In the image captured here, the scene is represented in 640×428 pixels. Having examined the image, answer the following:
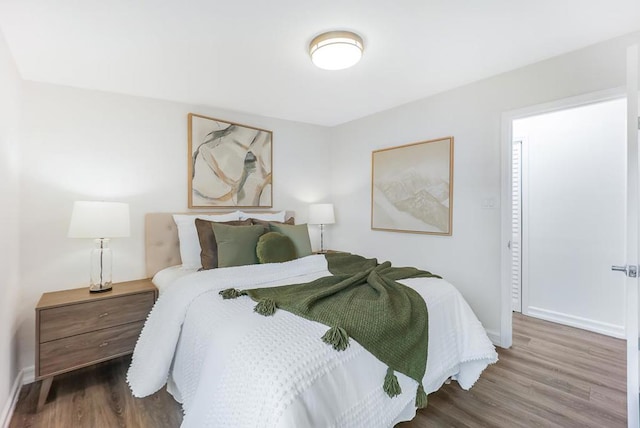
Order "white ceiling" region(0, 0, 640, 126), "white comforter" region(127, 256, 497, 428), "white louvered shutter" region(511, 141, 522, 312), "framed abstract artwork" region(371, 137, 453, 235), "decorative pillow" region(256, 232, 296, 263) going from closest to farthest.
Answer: "white comforter" region(127, 256, 497, 428), "white ceiling" region(0, 0, 640, 126), "decorative pillow" region(256, 232, 296, 263), "framed abstract artwork" region(371, 137, 453, 235), "white louvered shutter" region(511, 141, 522, 312)

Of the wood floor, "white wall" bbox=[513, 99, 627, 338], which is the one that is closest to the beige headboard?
the wood floor

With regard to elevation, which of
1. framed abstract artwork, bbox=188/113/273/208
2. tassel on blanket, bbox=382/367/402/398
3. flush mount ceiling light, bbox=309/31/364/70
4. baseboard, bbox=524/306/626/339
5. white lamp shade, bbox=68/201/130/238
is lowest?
baseboard, bbox=524/306/626/339

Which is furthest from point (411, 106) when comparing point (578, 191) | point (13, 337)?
point (13, 337)

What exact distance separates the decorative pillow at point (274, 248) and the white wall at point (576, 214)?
2680mm

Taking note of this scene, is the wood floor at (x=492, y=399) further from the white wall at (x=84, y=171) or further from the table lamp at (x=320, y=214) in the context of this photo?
the table lamp at (x=320, y=214)

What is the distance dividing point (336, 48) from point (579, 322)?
3620mm

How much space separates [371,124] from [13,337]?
3.80 metres

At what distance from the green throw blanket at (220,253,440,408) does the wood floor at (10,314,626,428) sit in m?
0.53

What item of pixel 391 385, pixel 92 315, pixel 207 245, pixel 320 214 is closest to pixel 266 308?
pixel 391 385

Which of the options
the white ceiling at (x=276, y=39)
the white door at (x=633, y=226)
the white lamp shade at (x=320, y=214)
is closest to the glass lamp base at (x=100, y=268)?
the white ceiling at (x=276, y=39)

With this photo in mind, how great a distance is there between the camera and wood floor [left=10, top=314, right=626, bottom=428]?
1.80 metres

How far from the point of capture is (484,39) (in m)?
2.06

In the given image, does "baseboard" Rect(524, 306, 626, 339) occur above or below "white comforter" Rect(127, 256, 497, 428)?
below

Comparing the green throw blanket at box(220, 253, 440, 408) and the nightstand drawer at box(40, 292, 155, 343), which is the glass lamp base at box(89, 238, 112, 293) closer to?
the nightstand drawer at box(40, 292, 155, 343)
